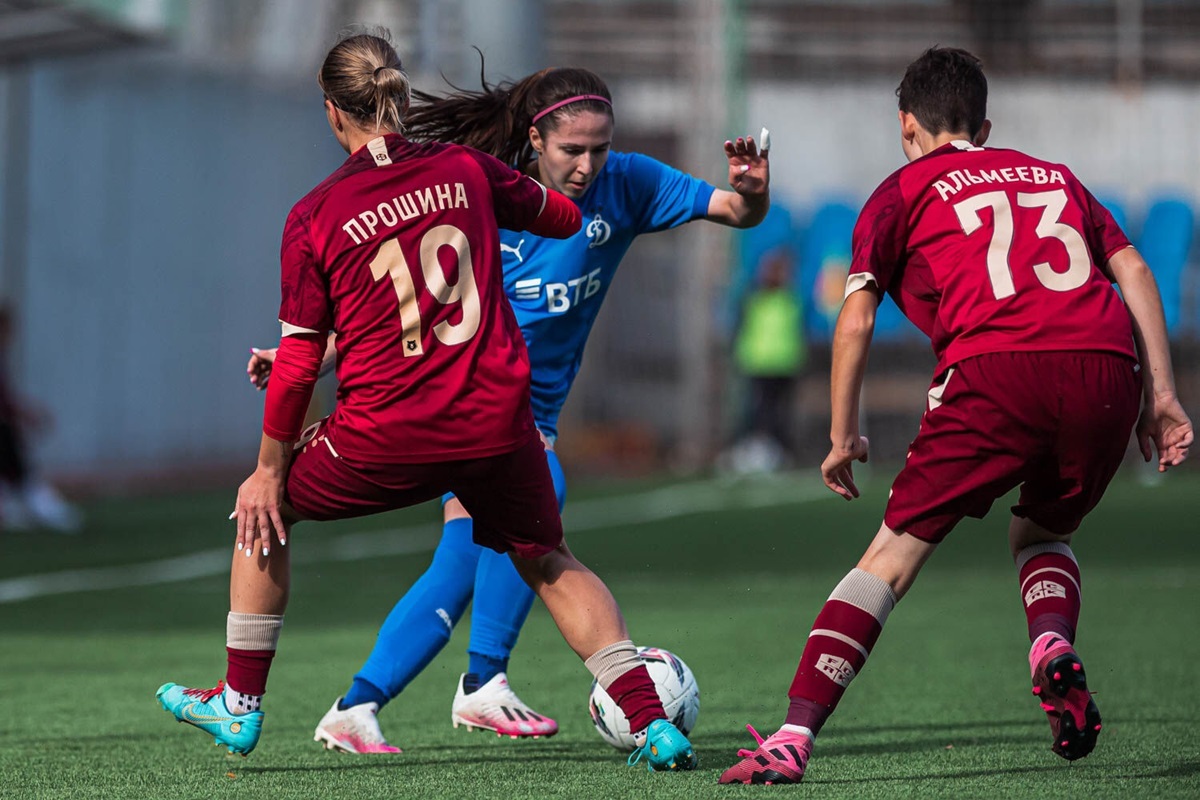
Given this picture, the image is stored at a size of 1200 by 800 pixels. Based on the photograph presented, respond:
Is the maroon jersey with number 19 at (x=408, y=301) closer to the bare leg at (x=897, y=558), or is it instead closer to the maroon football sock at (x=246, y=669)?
the maroon football sock at (x=246, y=669)

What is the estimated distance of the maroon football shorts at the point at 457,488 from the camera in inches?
177

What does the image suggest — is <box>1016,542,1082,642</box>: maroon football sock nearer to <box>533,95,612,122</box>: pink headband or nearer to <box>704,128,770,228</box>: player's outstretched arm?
<box>704,128,770,228</box>: player's outstretched arm

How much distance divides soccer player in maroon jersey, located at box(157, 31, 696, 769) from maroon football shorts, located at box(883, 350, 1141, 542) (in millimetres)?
865

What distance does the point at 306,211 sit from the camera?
14.5 ft

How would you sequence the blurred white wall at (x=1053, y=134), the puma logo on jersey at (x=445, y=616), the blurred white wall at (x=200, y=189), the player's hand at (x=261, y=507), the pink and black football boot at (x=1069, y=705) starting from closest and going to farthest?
the pink and black football boot at (x=1069, y=705) → the player's hand at (x=261, y=507) → the puma logo on jersey at (x=445, y=616) → the blurred white wall at (x=200, y=189) → the blurred white wall at (x=1053, y=134)

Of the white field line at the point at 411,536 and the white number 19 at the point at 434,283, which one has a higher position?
the white number 19 at the point at 434,283

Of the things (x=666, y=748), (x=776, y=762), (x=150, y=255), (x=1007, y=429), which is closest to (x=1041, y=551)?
(x=1007, y=429)

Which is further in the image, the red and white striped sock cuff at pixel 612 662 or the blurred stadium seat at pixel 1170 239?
the blurred stadium seat at pixel 1170 239

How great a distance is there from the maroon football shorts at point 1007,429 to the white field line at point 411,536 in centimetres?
670

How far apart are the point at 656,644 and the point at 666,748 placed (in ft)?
11.0

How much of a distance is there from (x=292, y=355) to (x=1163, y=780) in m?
2.34

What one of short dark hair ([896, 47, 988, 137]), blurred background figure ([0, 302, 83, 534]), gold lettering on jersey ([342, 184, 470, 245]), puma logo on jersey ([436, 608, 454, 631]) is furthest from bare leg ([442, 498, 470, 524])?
blurred background figure ([0, 302, 83, 534])

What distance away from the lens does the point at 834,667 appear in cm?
439

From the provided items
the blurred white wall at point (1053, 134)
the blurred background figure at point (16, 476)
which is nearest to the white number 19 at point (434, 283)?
the blurred background figure at point (16, 476)
